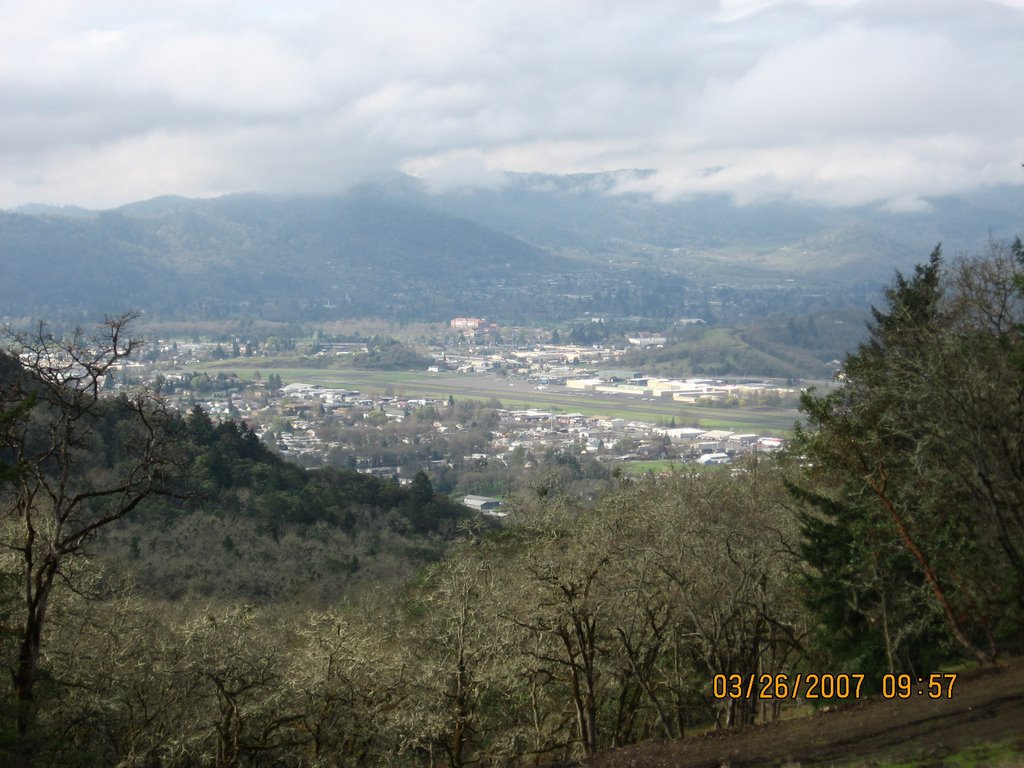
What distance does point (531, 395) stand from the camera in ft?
278

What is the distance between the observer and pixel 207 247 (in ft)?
572

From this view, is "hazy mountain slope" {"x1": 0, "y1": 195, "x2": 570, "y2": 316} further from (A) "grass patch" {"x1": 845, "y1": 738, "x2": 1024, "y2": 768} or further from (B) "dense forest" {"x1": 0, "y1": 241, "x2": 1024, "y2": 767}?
(A) "grass patch" {"x1": 845, "y1": 738, "x2": 1024, "y2": 768}

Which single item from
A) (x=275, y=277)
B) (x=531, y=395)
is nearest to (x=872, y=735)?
(x=531, y=395)

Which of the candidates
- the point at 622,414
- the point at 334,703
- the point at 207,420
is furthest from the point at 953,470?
the point at 622,414

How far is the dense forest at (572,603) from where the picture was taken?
11.0m

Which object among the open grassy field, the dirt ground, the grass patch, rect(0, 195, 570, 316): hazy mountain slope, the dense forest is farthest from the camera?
rect(0, 195, 570, 316): hazy mountain slope

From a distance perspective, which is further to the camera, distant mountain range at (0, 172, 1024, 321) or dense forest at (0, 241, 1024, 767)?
distant mountain range at (0, 172, 1024, 321)

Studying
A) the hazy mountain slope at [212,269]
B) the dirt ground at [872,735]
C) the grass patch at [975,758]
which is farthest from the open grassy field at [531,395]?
the hazy mountain slope at [212,269]

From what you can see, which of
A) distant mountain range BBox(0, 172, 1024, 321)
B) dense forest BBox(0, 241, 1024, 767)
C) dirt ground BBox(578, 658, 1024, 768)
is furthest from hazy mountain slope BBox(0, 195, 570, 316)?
dirt ground BBox(578, 658, 1024, 768)
